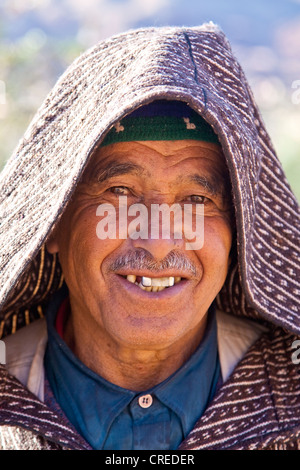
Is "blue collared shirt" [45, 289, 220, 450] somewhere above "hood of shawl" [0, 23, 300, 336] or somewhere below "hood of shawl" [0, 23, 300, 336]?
below

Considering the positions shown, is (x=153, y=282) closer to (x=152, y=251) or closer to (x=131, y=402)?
(x=152, y=251)

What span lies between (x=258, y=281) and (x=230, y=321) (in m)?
0.42

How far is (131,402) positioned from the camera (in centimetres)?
236

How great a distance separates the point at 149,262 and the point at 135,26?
666cm

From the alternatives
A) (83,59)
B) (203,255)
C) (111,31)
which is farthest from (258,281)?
(111,31)

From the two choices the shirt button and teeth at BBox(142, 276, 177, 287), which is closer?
teeth at BBox(142, 276, 177, 287)

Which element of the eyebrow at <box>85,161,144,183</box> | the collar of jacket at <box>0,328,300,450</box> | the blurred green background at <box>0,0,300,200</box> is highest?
the blurred green background at <box>0,0,300,200</box>
